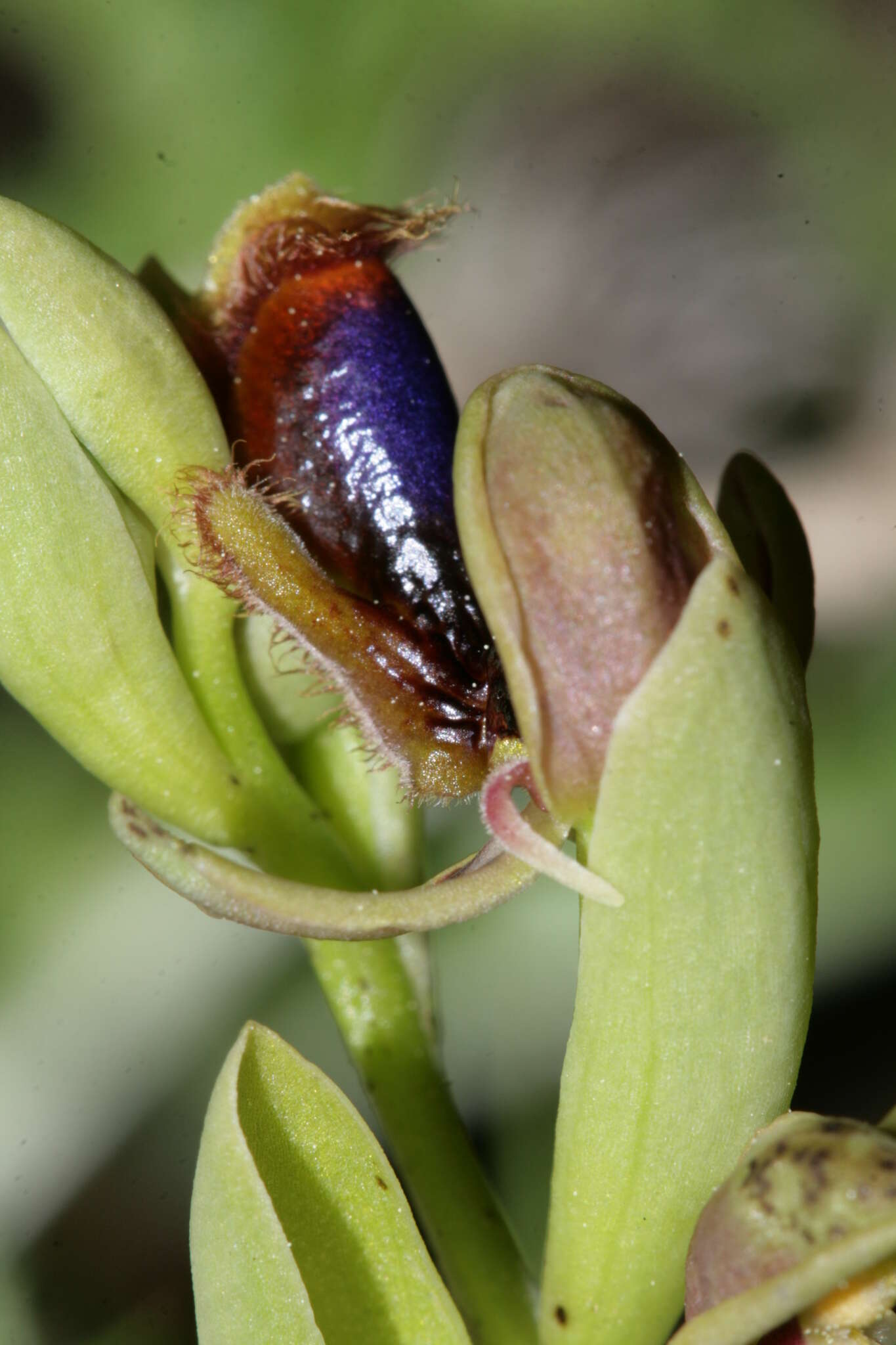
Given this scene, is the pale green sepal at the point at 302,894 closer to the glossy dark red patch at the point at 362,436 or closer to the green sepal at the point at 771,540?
the glossy dark red patch at the point at 362,436

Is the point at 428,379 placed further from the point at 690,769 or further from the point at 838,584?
the point at 838,584

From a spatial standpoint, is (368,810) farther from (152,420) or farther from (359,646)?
(152,420)

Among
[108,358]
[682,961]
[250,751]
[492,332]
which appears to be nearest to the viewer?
[682,961]

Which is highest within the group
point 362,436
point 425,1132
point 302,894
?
point 362,436

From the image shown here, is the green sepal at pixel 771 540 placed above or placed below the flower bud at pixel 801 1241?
above

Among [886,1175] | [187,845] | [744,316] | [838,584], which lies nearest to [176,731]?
[187,845]

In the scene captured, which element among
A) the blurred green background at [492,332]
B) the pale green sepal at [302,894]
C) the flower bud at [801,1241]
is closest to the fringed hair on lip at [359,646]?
the pale green sepal at [302,894]

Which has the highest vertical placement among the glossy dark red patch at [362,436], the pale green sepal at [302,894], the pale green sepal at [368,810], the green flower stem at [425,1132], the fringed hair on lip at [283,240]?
the fringed hair on lip at [283,240]

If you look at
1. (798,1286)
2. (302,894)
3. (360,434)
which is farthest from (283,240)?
(798,1286)
